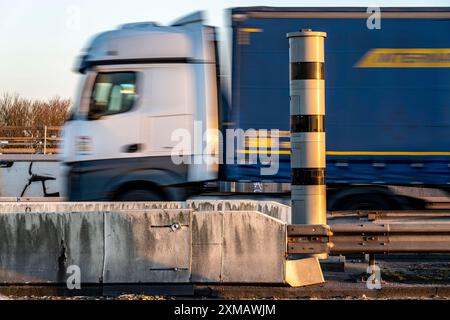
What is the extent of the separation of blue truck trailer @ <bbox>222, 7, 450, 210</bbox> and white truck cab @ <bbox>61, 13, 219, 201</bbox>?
578 mm

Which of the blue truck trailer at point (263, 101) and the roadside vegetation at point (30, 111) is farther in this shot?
the roadside vegetation at point (30, 111)

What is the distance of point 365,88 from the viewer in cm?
1244

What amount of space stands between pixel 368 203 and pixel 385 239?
477cm

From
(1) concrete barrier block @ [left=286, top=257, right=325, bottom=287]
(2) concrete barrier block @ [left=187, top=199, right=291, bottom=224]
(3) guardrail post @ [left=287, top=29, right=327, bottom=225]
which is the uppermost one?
(3) guardrail post @ [left=287, top=29, right=327, bottom=225]

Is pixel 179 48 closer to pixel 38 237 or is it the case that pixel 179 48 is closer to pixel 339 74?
pixel 339 74

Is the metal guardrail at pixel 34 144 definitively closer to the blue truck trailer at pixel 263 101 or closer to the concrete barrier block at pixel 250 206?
the blue truck trailer at pixel 263 101

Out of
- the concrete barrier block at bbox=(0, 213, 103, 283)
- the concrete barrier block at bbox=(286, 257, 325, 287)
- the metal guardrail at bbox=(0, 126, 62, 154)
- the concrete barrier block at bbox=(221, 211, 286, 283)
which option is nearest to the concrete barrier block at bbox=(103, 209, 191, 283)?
the concrete barrier block at bbox=(0, 213, 103, 283)

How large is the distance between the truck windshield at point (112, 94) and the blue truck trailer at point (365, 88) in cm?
163

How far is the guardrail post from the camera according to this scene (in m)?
8.35

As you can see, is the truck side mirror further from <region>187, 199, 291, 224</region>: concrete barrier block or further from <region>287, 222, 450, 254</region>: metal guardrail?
<region>287, 222, 450, 254</region>: metal guardrail

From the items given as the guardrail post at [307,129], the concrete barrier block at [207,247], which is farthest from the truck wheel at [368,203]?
the concrete barrier block at [207,247]

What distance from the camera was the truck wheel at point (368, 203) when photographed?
12.7 m

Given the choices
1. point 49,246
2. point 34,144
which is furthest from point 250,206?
point 34,144
